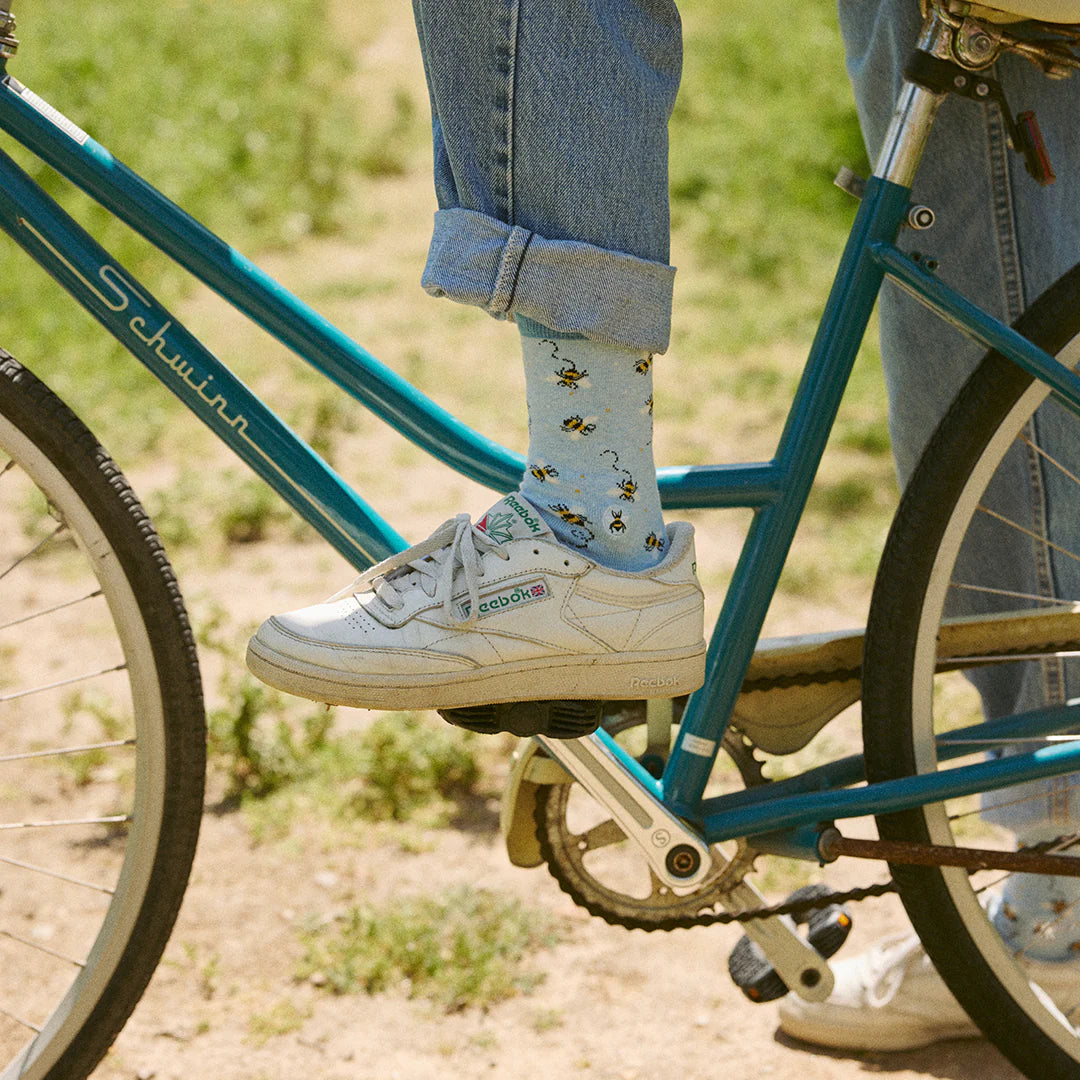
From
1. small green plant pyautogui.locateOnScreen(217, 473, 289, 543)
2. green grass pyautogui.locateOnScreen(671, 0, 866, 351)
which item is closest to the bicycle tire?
small green plant pyautogui.locateOnScreen(217, 473, 289, 543)

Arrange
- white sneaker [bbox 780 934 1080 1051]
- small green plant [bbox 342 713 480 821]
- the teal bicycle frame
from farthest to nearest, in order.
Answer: small green plant [bbox 342 713 480 821] → white sneaker [bbox 780 934 1080 1051] → the teal bicycle frame

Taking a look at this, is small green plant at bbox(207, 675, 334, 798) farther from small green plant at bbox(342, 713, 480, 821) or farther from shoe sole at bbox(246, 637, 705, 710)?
shoe sole at bbox(246, 637, 705, 710)

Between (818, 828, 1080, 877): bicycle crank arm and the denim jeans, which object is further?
(818, 828, 1080, 877): bicycle crank arm

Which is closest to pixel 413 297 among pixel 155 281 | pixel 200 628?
pixel 155 281

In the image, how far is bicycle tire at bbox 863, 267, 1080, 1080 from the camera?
131cm

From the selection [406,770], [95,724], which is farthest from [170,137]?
[406,770]

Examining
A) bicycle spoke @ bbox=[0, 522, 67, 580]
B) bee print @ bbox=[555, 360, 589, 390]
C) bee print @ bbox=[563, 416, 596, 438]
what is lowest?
bicycle spoke @ bbox=[0, 522, 67, 580]

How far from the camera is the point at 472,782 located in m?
2.22

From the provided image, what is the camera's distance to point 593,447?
1.16 metres

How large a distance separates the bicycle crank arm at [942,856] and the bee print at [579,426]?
21.3 inches

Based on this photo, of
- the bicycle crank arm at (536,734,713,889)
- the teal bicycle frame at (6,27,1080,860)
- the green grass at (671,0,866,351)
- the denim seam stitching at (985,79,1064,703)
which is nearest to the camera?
the teal bicycle frame at (6,27,1080,860)

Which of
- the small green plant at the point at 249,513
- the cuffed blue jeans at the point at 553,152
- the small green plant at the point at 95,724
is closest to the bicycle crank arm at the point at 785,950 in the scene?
the cuffed blue jeans at the point at 553,152

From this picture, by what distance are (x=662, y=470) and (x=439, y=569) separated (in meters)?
0.31

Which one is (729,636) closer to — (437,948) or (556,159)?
(556,159)
